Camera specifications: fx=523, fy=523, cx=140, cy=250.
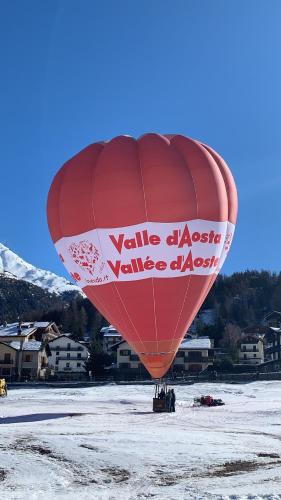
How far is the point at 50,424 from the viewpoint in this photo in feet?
78.3

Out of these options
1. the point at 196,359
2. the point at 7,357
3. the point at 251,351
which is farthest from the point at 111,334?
the point at 7,357

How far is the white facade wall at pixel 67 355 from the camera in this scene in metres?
91.4

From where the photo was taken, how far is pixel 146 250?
2611cm

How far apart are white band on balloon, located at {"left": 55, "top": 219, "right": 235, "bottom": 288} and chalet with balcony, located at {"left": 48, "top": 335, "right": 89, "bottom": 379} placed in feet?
221

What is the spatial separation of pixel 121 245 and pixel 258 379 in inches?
1445

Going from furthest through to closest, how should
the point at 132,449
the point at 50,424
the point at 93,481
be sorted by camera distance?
the point at 50,424 → the point at 132,449 → the point at 93,481

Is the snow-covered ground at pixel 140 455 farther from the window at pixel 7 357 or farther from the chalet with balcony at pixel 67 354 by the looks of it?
the chalet with balcony at pixel 67 354

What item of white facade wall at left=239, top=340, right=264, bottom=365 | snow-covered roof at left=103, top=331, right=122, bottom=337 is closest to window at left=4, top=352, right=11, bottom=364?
snow-covered roof at left=103, top=331, right=122, bottom=337

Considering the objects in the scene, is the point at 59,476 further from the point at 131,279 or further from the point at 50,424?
the point at 131,279

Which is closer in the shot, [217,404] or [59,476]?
[59,476]

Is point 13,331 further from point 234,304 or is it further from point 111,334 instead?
point 234,304

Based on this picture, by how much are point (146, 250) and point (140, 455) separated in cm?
1177

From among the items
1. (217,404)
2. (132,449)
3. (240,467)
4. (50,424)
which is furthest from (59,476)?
(217,404)

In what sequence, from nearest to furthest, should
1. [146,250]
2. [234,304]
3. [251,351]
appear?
[146,250] < [251,351] < [234,304]
